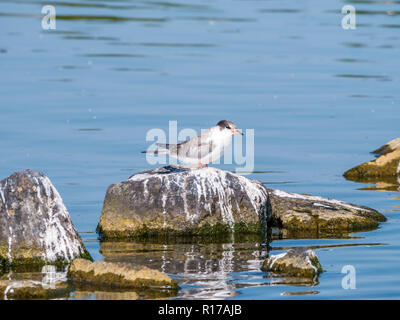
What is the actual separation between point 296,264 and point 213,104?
10.9 metres

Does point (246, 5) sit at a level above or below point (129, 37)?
above

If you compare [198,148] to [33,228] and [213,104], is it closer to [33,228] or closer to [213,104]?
[33,228]

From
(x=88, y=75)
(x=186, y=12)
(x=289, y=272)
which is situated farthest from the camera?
(x=186, y=12)

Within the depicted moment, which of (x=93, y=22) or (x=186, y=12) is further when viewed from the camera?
(x=186, y=12)

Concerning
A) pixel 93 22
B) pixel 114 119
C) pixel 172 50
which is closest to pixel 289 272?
pixel 114 119

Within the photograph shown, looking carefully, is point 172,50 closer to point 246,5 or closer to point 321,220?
point 246,5

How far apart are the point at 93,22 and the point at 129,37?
440cm

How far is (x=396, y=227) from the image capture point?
474 inches

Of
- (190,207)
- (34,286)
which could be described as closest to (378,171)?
(190,207)

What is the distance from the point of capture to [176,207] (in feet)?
37.9

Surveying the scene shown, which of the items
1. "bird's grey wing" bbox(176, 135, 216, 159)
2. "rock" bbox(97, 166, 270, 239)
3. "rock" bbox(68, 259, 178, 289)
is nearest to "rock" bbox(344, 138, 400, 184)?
"bird's grey wing" bbox(176, 135, 216, 159)

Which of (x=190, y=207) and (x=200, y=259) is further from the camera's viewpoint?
(x=190, y=207)

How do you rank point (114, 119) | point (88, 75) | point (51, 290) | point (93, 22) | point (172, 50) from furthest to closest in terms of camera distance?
point (93, 22) < point (172, 50) < point (88, 75) < point (114, 119) < point (51, 290)

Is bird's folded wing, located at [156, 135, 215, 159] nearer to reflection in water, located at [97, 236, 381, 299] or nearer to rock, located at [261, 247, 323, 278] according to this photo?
reflection in water, located at [97, 236, 381, 299]
